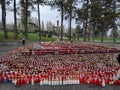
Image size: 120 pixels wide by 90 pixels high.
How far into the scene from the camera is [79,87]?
14000 mm

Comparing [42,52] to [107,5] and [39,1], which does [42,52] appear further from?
[107,5]

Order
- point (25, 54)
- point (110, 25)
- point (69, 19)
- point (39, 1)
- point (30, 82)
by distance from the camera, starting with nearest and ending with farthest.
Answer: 1. point (30, 82)
2. point (25, 54)
3. point (39, 1)
4. point (69, 19)
5. point (110, 25)

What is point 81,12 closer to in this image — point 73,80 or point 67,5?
point 67,5

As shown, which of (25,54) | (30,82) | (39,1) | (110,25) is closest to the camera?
(30,82)

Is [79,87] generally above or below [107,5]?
below

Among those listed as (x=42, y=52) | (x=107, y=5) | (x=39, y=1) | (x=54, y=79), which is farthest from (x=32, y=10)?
(x=54, y=79)

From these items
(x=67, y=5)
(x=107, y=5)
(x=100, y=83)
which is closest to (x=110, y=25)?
(x=107, y=5)

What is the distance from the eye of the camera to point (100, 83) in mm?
14133

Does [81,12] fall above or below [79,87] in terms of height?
above

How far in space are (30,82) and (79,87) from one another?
80.4 inches

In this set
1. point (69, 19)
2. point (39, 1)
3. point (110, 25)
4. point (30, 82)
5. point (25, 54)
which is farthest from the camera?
point (110, 25)

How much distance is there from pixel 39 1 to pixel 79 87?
56945mm

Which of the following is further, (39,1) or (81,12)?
(81,12)

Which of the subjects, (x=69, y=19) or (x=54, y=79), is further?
(x=69, y=19)
